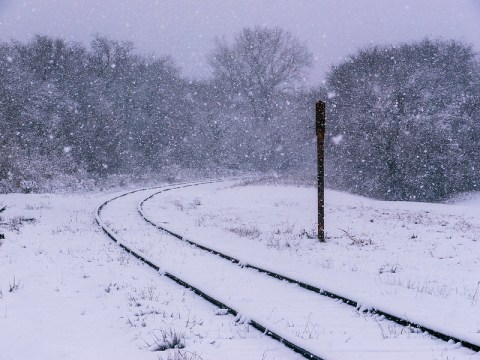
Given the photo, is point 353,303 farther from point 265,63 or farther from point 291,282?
point 265,63

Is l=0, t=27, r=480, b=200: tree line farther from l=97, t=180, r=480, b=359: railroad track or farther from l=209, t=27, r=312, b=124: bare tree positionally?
l=97, t=180, r=480, b=359: railroad track

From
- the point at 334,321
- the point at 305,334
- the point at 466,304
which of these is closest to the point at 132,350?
the point at 305,334

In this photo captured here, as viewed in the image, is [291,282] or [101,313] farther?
[291,282]

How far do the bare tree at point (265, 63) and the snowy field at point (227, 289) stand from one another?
41666mm

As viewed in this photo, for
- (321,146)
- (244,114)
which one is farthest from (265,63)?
(321,146)

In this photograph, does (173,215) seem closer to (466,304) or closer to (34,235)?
(34,235)

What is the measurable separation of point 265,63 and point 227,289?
51.0m

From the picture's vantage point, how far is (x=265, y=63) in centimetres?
5534

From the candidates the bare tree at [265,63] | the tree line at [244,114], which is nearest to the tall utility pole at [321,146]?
the tree line at [244,114]

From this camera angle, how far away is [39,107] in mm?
34844

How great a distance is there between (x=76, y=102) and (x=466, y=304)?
A: 122ft

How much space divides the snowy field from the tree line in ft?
55.9

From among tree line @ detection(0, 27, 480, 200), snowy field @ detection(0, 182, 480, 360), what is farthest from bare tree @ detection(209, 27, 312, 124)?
snowy field @ detection(0, 182, 480, 360)

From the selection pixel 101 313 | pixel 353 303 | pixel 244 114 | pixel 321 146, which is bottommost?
pixel 101 313
